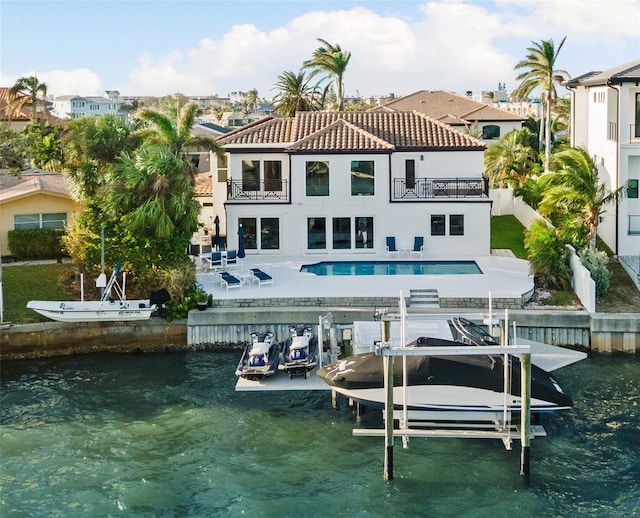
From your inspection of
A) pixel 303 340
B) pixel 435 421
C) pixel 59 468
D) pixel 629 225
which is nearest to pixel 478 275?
pixel 629 225

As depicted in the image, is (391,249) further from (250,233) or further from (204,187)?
(204,187)

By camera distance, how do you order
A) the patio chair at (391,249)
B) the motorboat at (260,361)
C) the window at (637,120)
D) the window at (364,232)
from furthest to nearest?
the window at (364,232) → the patio chair at (391,249) → the window at (637,120) → the motorboat at (260,361)

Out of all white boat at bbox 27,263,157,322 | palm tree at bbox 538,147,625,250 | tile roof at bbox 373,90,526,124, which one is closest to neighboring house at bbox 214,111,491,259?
palm tree at bbox 538,147,625,250

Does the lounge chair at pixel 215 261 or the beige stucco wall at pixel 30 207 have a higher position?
the beige stucco wall at pixel 30 207

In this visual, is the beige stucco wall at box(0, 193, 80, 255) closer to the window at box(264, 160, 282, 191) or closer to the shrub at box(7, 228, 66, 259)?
the shrub at box(7, 228, 66, 259)

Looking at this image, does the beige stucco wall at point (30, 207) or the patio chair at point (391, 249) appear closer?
the beige stucco wall at point (30, 207)

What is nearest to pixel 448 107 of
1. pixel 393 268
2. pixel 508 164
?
pixel 508 164

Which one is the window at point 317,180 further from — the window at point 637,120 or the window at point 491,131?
the window at point 491,131

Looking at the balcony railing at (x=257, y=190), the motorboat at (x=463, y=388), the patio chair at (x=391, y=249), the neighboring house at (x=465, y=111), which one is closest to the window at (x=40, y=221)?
the balcony railing at (x=257, y=190)
